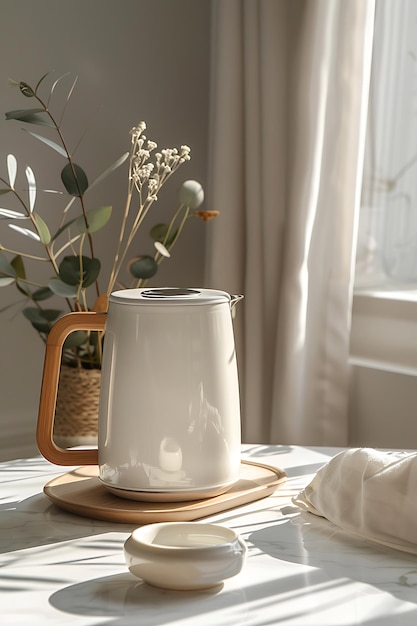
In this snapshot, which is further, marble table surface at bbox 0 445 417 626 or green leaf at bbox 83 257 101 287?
green leaf at bbox 83 257 101 287

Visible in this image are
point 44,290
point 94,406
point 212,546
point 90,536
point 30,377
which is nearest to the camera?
point 212,546

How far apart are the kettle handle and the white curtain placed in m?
0.96

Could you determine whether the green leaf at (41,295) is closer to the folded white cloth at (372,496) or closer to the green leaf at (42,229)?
the green leaf at (42,229)

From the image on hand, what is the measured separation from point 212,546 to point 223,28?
4.87ft

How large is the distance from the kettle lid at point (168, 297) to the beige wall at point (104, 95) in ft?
4.28

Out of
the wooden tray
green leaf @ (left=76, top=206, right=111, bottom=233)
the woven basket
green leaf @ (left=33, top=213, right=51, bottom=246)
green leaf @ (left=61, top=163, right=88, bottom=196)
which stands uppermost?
green leaf @ (left=61, top=163, right=88, bottom=196)

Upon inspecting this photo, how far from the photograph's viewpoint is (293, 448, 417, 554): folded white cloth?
764mm

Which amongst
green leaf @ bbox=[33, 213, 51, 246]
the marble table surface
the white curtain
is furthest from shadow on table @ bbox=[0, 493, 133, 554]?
the white curtain

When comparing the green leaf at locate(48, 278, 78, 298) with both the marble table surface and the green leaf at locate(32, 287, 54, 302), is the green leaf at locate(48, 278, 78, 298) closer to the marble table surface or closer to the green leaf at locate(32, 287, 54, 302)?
the green leaf at locate(32, 287, 54, 302)

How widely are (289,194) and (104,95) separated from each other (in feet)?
2.22

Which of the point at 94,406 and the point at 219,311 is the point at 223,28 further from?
the point at 219,311

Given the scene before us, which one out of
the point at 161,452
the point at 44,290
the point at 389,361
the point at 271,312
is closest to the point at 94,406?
the point at 44,290

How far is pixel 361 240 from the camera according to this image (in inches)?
74.7

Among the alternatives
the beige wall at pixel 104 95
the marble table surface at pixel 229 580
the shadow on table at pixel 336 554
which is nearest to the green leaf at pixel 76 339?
the beige wall at pixel 104 95
